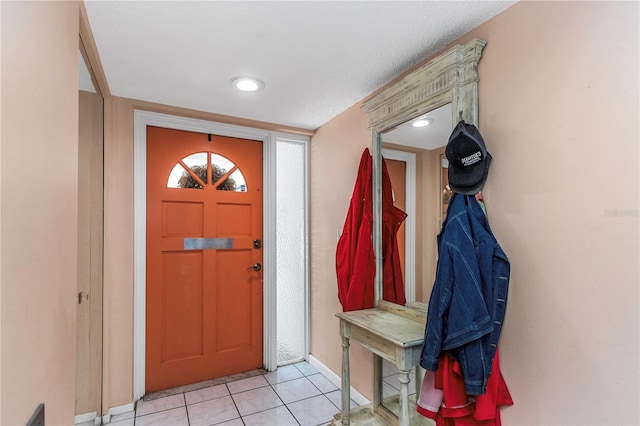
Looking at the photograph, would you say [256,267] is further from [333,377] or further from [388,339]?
[388,339]

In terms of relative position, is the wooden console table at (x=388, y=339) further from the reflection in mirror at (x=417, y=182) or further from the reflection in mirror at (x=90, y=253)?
the reflection in mirror at (x=90, y=253)

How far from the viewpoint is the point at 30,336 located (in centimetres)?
74

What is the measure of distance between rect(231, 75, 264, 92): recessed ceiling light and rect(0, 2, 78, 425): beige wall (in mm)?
904

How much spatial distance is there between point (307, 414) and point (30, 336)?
1.89m

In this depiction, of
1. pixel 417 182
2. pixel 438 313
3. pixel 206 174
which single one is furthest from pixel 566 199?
pixel 206 174

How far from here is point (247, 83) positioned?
2004mm

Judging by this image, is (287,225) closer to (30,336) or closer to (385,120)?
(385,120)

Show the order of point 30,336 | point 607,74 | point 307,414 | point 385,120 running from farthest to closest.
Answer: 1. point 307,414
2. point 385,120
3. point 607,74
4. point 30,336

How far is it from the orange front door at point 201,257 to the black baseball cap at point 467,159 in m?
1.82

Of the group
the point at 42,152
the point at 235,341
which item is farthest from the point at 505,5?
the point at 235,341

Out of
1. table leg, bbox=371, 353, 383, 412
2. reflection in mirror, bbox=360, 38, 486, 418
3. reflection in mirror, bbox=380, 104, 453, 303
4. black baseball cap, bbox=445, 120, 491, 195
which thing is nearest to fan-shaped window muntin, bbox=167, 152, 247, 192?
reflection in mirror, bbox=360, 38, 486, 418

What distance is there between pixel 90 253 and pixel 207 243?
809 millimetres

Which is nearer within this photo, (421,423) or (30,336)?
(30,336)

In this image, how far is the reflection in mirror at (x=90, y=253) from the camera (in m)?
1.84
